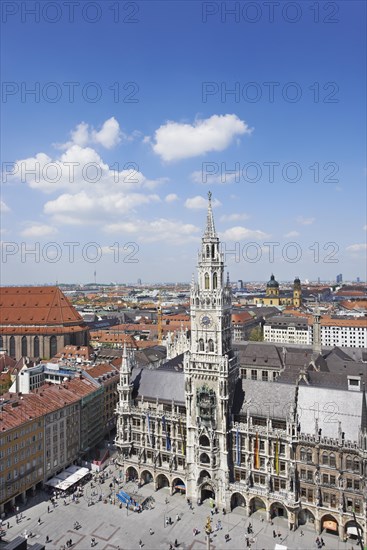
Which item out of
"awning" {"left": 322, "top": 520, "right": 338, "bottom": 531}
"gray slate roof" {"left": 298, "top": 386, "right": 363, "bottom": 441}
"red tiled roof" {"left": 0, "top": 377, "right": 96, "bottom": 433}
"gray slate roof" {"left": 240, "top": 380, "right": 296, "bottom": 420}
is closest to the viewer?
"awning" {"left": 322, "top": 520, "right": 338, "bottom": 531}

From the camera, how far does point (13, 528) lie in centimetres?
6625

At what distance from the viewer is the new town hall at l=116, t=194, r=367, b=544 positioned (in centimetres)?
6419

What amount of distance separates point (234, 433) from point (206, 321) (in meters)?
18.7

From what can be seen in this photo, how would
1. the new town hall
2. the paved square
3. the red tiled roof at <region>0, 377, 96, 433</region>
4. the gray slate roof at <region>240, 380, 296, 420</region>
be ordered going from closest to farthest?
the paved square
the new town hall
the gray slate roof at <region>240, 380, 296, 420</region>
the red tiled roof at <region>0, 377, 96, 433</region>

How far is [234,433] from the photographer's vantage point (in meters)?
71.9

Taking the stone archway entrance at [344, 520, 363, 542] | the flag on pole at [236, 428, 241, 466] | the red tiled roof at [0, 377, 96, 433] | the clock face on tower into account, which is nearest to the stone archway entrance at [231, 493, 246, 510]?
the flag on pole at [236, 428, 241, 466]

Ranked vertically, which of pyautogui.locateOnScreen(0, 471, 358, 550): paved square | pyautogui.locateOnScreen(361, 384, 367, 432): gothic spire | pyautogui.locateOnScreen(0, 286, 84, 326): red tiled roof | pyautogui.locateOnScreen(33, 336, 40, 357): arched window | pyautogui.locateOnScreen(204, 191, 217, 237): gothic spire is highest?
pyautogui.locateOnScreen(204, 191, 217, 237): gothic spire

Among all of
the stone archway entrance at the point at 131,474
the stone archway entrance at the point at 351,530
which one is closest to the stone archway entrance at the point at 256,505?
the stone archway entrance at the point at 351,530

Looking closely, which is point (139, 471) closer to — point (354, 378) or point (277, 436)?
point (277, 436)

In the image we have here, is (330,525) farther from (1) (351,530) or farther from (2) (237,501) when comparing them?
(2) (237,501)

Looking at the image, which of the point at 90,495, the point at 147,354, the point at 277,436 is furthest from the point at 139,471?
the point at 147,354

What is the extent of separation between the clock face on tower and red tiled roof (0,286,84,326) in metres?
96.7

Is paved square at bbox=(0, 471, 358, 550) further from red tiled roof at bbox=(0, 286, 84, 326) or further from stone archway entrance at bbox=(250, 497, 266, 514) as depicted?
red tiled roof at bbox=(0, 286, 84, 326)

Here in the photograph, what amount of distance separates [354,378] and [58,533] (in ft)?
181
